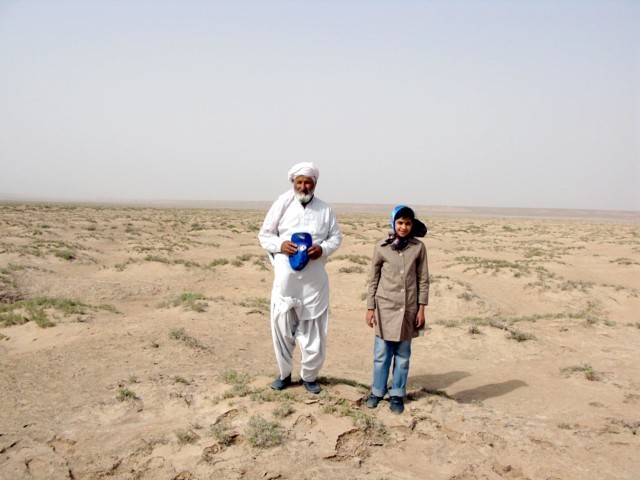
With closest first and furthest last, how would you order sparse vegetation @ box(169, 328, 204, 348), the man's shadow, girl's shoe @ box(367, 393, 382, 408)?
girl's shoe @ box(367, 393, 382, 408) → the man's shadow → sparse vegetation @ box(169, 328, 204, 348)

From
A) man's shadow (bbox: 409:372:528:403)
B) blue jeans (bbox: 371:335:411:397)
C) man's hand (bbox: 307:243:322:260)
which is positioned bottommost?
man's shadow (bbox: 409:372:528:403)

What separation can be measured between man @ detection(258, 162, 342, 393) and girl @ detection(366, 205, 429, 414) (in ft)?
1.50

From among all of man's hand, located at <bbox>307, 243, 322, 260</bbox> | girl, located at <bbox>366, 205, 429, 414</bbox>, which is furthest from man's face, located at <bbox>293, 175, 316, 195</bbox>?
girl, located at <bbox>366, 205, 429, 414</bbox>

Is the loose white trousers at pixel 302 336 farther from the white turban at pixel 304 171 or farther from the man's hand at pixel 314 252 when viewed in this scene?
the white turban at pixel 304 171

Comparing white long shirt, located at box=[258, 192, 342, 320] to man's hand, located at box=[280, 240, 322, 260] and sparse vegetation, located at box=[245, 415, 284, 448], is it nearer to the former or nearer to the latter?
man's hand, located at box=[280, 240, 322, 260]

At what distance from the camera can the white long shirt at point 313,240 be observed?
405 cm

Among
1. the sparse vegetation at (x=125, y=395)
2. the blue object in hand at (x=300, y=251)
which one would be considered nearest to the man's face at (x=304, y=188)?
the blue object in hand at (x=300, y=251)

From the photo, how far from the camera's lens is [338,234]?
14.1 ft

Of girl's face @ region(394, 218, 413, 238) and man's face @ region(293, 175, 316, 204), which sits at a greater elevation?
man's face @ region(293, 175, 316, 204)

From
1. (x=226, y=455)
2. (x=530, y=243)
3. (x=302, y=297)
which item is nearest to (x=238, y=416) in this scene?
(x=226, y=455)

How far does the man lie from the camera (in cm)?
403

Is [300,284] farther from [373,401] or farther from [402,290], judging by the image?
[373,401]

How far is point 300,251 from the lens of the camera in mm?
3939

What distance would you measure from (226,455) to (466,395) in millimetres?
3118
